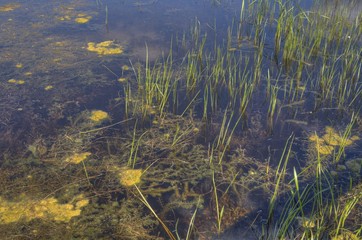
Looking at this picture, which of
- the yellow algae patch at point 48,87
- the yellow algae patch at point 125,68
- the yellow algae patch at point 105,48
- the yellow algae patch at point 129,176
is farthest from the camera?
the yellow algae patch at point 105,48

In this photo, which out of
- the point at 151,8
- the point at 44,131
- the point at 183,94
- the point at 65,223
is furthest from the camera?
the point at 151,8

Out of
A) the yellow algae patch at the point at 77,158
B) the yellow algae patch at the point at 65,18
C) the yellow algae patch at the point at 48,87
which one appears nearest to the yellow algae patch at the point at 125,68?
the yellow algae patch at the point at 48,87

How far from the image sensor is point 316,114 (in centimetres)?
246

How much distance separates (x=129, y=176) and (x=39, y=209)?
0.49 meters

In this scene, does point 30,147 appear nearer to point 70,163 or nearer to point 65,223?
point 70,163

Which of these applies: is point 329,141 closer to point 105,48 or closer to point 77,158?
point 77,158

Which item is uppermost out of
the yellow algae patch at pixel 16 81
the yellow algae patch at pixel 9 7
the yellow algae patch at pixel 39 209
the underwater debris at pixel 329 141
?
the yellow algae patch at pixel 9 7

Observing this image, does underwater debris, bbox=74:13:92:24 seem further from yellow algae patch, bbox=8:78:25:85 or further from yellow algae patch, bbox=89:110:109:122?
yellow algae patch, bbox=89:110:109:122

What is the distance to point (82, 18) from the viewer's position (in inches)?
160

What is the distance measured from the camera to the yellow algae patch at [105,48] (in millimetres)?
3349

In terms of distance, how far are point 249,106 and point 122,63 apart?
127cm

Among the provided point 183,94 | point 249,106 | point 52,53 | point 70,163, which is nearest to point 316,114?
point 249,106

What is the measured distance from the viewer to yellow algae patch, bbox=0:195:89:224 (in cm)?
173

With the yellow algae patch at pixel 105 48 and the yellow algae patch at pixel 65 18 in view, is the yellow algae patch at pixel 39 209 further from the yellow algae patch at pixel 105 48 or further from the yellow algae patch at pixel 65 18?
the yellow algae patch at pixel 65 18
